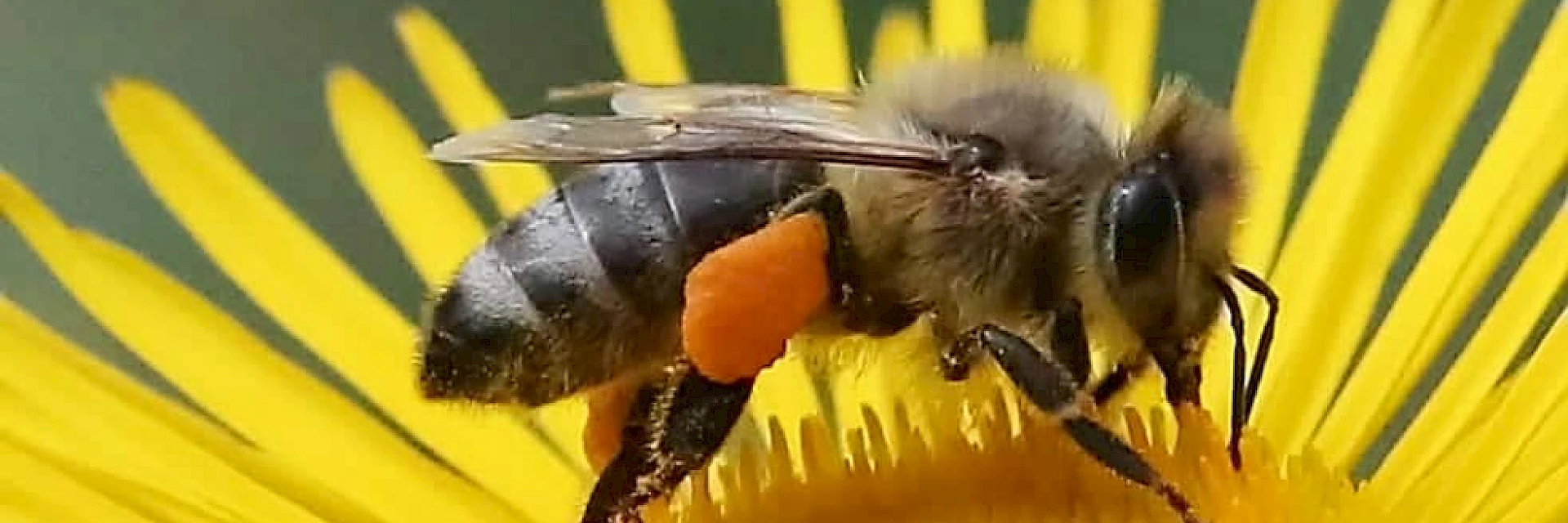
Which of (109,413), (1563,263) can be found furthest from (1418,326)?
(109,413)

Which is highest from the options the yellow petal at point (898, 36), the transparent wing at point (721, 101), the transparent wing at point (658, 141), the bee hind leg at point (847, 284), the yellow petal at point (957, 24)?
the transparent wing at point (658, 141)

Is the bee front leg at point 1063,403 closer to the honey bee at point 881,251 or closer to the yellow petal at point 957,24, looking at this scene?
the honey bee at point 881,251

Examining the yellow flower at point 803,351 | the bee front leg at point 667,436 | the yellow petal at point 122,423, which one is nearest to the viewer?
the bee front leg at point 667,436

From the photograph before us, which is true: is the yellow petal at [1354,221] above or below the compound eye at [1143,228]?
below

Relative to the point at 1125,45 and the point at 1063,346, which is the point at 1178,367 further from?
the point at 1125,45

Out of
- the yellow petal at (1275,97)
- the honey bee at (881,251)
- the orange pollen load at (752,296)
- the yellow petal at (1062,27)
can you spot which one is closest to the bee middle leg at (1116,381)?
the honey bee at (881,251)

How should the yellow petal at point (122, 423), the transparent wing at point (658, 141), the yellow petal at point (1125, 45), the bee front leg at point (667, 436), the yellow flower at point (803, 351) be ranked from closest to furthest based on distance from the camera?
the transparent wing at point (658, 141)
the bee front leg at point (667, 436)
the yellow flower at point (803, 351)
the yellow petal at point (122, 423)
the yellow petal at point (1125, 45)
